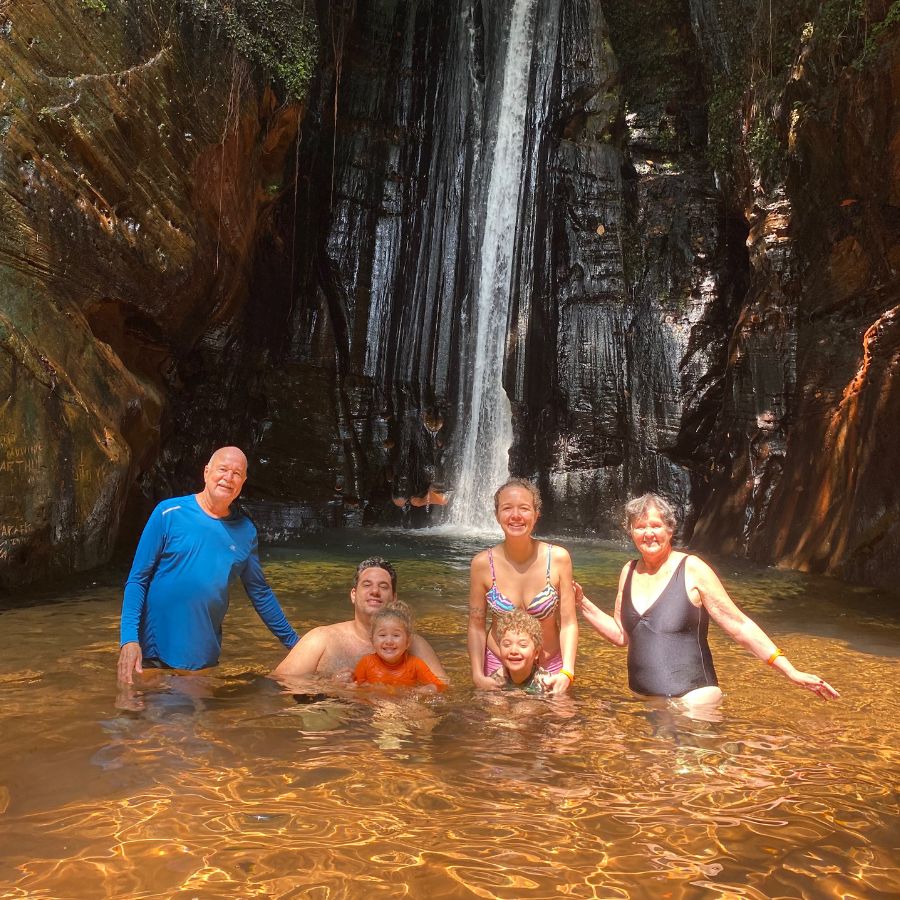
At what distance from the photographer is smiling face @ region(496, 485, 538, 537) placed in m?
4.35

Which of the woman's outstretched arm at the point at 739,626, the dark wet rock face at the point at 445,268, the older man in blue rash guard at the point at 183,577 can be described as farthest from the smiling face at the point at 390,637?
the dark wet rock face at the point at 445,268

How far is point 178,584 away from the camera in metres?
4.33

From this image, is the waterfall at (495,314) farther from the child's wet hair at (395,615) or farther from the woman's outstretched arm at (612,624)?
the child's wet hair at (395,615)

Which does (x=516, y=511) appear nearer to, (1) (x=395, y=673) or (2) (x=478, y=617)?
(2) (x=478, y=617)

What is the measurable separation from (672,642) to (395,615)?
1.35 meters

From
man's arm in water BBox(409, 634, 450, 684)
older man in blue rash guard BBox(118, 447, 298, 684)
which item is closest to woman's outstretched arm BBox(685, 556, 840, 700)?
man's arm in water BBox(409, 634, 450, 684)

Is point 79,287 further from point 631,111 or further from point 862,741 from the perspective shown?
point 631,111

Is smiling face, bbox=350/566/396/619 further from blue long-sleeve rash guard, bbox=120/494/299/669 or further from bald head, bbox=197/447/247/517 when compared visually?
bald head, bbox=197/447/247/517

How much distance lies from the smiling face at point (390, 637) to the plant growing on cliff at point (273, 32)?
→ 9.68m

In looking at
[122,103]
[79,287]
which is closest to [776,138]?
[122,103]

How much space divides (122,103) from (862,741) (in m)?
9.63

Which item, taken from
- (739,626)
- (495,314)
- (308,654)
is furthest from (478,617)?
(495,314)

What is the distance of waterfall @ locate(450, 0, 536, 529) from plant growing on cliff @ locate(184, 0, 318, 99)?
548cm

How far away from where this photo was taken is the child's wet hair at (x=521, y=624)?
4.25m
